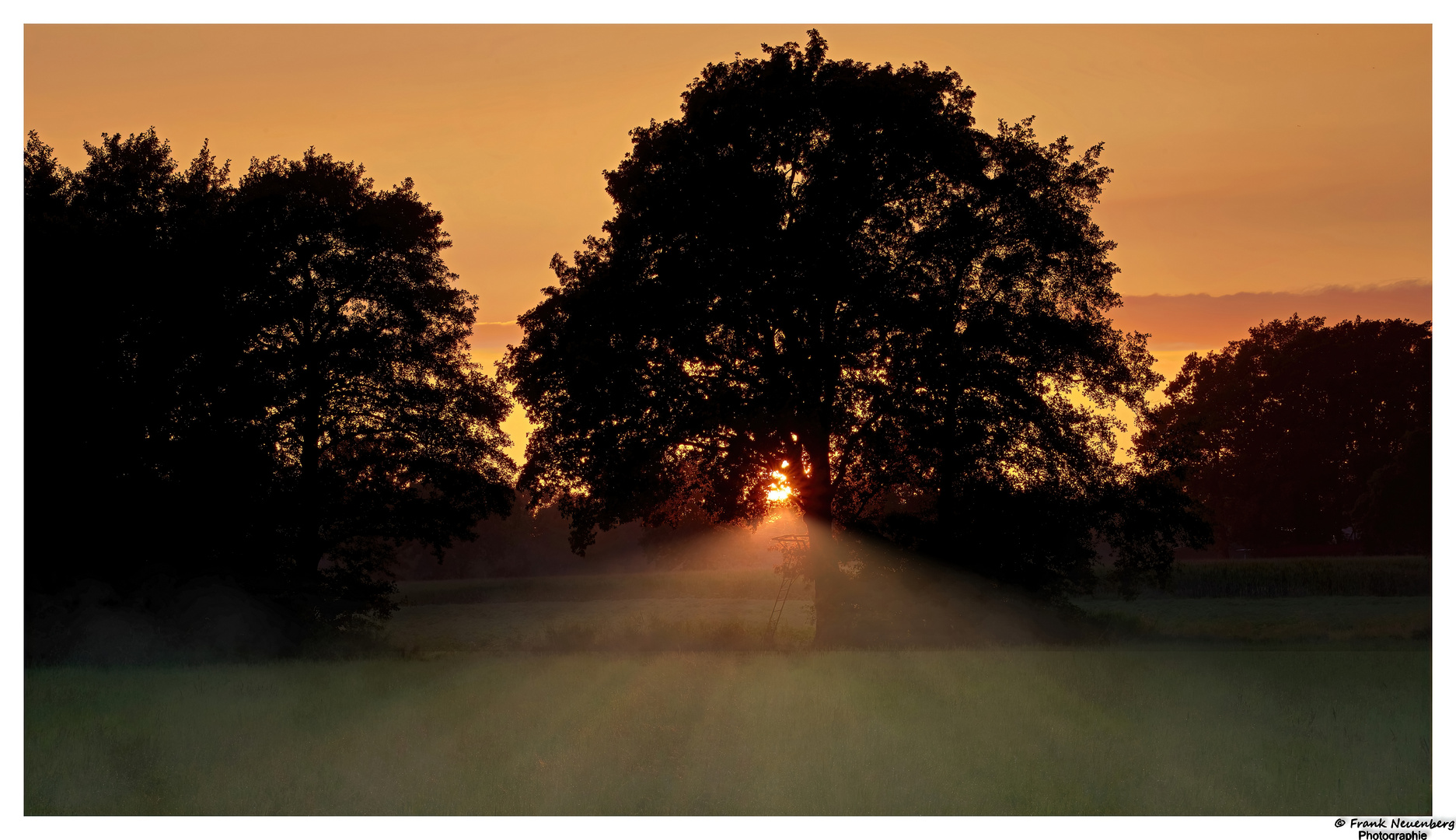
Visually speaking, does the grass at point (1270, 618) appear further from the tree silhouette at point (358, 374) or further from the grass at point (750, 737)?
the tree silhouette at point (358, 374)

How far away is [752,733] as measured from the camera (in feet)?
54.0

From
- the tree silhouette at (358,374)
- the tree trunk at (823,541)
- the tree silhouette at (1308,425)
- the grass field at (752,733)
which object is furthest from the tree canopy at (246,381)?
the tree silhouette at (1308,425)

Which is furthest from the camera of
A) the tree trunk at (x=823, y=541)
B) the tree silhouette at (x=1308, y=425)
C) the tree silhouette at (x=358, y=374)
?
the tree silhouette at (x=1308, y=425)

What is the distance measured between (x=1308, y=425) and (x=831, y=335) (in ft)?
183

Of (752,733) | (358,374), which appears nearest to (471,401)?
(358,374)

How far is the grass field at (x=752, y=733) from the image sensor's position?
13.1 m

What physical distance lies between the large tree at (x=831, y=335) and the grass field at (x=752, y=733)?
149 inches

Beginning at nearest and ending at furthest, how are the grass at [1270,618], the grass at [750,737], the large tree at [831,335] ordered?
the grass at [750,737]
the large tree at [831,335]
the grass at [1270,618]

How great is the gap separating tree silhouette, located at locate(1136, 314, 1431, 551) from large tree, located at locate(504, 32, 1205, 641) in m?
43.0

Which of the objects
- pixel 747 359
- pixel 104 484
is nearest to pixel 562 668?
pixel 747 359

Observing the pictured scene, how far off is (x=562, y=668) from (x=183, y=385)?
15.5m

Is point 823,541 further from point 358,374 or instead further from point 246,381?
point 246,381

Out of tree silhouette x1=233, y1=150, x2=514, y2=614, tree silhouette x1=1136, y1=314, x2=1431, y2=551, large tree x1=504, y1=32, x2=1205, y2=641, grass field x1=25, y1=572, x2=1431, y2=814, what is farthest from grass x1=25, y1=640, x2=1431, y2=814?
tree silhouette x1=1136, y1=314, x2=1431, y2=551

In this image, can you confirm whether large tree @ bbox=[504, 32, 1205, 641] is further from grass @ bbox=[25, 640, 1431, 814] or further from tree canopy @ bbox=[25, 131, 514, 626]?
tree canopy @ bbox=[25, 131, 514, 626]
